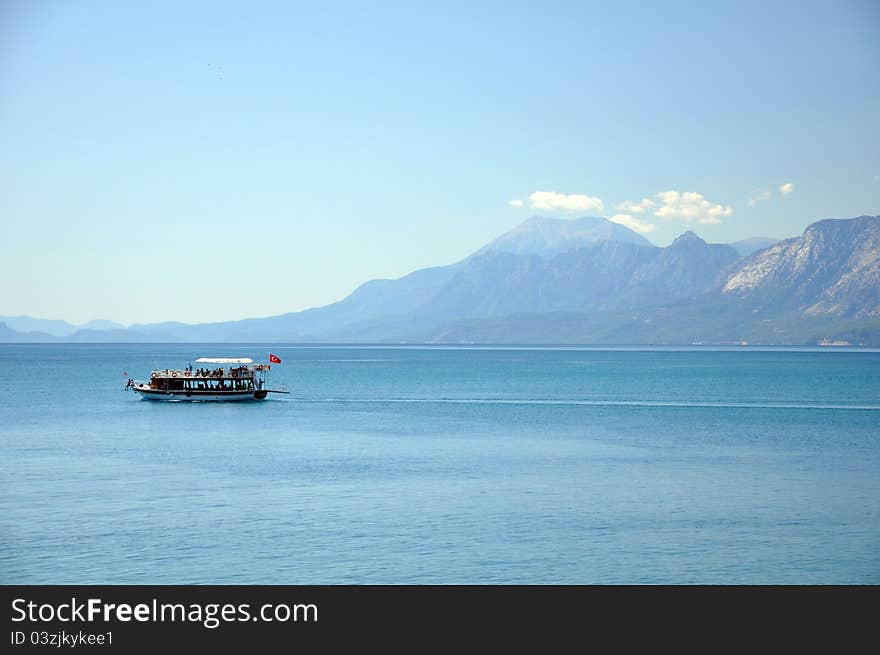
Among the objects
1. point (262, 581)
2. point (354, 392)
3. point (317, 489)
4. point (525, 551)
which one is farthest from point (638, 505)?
point (354, 392)

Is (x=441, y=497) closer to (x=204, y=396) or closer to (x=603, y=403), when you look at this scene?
(x=603, y=403)

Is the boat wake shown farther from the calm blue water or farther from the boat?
the calm blue water

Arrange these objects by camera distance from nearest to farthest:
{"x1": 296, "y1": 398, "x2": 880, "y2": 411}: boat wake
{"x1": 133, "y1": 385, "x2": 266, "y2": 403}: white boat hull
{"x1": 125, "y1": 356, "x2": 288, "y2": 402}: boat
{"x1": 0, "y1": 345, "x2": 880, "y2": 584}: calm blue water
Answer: {"x1": 0, "y1": 345, "x2": 880, "y2": 584}: calm blue water → {"x1": 296, "y1": 398, "x2": 880, "y2": 411}: boat wake → {"x1": 133, "y1": 385, "x2": 266, "y2": 403}: white boat hull → {"x1": 125, "y1": 356, "x2": 288, "y2": 402}: boat

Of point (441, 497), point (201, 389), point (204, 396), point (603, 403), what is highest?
point (201, 389)

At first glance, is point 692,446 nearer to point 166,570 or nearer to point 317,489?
point 317,489

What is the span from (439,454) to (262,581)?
3742 cm

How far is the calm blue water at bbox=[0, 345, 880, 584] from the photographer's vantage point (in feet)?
130

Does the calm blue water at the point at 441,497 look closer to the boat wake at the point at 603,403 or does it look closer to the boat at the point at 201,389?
the boat wake at the point at 603,403

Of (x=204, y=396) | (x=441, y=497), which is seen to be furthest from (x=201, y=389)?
(x=441, y=497)

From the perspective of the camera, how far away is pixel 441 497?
54469mm

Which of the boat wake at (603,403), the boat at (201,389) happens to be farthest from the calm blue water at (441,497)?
the boat at (201,389)

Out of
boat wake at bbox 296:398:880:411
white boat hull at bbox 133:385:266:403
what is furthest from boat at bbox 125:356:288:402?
boat wake at bbox 296:398:880:411
